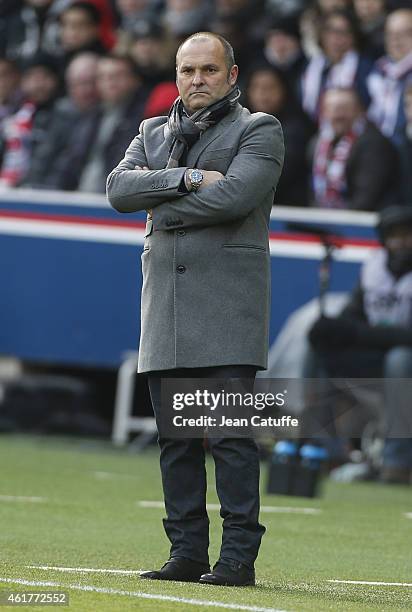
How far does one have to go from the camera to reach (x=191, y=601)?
515 cm

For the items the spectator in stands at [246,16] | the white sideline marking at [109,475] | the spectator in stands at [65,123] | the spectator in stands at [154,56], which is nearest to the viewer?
the white sideline marking at [109,475]

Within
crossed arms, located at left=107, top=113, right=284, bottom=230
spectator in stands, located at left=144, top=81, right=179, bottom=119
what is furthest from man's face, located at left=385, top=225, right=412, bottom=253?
crossed arms, located at left=107, top=113, right=284, bottom=230

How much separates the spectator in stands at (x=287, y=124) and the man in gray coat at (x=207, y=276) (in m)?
7.81

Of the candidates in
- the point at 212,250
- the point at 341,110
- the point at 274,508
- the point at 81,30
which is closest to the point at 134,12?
the point at 81,30

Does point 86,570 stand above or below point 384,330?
below

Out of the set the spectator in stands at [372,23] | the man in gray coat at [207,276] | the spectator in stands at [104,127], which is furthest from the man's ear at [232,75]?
the spectator in stands at [104,127]

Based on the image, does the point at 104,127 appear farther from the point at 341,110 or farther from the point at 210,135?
the point at 210,135

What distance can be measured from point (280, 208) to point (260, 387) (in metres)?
7.66

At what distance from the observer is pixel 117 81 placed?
15.2 m

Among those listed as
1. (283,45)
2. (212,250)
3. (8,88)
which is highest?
(283,45)

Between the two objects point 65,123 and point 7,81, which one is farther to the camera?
point 7,81

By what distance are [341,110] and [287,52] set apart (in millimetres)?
1814

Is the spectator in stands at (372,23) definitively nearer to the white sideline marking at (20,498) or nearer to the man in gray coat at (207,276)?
the white sideline marking at (20,498)

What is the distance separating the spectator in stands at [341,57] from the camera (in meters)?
14.2
